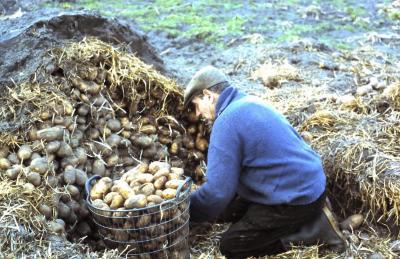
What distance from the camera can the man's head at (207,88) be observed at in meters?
4.53

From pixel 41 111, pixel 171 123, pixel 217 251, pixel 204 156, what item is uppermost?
pixel 41 111

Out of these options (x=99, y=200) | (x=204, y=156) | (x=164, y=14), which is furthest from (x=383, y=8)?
(x=99, y=200)

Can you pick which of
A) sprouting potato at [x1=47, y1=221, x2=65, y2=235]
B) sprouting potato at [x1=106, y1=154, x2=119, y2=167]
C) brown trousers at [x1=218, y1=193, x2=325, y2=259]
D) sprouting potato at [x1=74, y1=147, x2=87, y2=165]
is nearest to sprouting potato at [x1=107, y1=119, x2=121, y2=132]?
sprouting potato at [x1=106, y1=154, x2=119, y2=167]

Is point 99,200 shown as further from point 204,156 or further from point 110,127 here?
point 204,156

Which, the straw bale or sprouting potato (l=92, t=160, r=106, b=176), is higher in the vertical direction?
sprouting potato (l=92, t=160, r=106, b=176)

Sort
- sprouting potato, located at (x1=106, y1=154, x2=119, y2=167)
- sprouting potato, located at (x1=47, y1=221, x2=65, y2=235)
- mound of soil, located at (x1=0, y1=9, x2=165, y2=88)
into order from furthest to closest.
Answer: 1. mound of soil, located at (x1=0, y1=9, x2=165, y2=88)
2. sprouting potato, located at (x1=106, y1=154, x2=119, y2=167)
3. sprouting potato, located at (x1=47, y1=221, x2=65, y2=235)

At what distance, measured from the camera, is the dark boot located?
4.69m

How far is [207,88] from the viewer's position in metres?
4.55

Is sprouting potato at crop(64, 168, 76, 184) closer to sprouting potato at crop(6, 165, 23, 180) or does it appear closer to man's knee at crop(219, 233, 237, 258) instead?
sprouting potato at crop(6, 165, 23, 180)

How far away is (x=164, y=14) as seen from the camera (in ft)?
38.4

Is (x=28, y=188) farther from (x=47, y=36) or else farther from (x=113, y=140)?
(x=47, y=36)

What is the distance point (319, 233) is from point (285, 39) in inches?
238

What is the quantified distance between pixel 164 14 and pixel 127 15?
0.70m

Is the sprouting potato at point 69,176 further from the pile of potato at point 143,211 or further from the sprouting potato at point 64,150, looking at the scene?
the pile of potato at point 143,211
